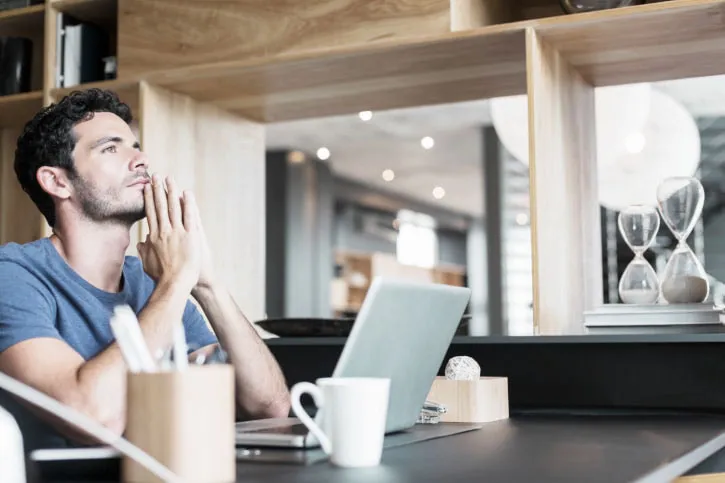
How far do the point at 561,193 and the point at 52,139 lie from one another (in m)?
1.15

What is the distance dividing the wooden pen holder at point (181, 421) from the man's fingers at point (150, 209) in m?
1.01

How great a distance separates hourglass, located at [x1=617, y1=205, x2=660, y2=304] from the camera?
2.04m

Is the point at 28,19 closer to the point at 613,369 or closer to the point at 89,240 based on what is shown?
the point at 89,240

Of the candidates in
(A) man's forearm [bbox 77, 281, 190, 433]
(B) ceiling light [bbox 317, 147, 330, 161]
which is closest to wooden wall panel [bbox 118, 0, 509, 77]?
(A) man's forearm [bbox 77, 281, 190, 433]

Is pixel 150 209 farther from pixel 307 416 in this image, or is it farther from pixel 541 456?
pixel 541 456

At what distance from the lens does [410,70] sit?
247cm

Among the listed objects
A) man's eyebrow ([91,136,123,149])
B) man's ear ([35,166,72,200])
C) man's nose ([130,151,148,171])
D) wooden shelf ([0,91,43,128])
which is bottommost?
man's ear ([35,166,72,200])

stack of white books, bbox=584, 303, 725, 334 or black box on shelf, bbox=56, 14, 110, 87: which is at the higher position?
black box on shelf, bbox=56, 14, 110, 87

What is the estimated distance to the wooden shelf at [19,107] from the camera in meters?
2.86

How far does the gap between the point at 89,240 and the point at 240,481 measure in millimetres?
1036

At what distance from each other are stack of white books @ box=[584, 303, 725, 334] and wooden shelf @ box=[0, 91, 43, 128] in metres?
1.76

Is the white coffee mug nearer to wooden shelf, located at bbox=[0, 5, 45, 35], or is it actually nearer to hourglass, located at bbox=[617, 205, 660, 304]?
hourglass, located at bbox=[617, 205, 660, 304]

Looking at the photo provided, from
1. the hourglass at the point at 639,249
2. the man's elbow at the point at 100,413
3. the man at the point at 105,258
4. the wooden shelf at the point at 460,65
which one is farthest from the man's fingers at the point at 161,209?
the hourglass at the point at 639,249

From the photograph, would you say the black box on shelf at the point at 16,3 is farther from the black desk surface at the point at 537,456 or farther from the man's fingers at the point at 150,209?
the black desk surface at the point at 537,456
